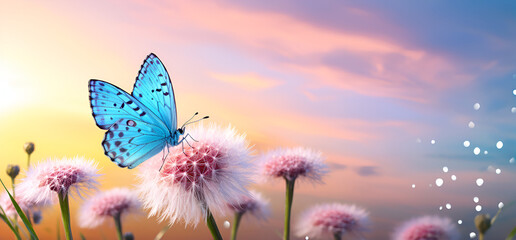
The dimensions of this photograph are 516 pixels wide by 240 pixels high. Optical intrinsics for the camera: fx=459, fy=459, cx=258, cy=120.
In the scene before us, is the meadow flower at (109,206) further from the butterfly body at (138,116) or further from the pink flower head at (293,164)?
the butterfly body at (138,116)

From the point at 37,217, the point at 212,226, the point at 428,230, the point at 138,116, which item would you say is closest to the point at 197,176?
the point at 212,226

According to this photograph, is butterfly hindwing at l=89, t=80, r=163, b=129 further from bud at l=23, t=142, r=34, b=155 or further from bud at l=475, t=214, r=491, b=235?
bud at l=475, t=214, r=491, b=235

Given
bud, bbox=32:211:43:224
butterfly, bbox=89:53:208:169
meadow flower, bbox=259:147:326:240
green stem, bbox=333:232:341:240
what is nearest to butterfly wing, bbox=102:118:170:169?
butterfly, bbox=89:53:208:169

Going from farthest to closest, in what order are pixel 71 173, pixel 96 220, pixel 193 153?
pixel 96 220
pixel 71 173
pixel 193 153

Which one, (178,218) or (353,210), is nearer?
(178,218)

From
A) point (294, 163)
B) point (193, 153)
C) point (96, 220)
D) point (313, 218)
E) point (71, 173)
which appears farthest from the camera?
point (96, 220)

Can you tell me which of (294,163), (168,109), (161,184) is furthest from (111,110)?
(294,163)

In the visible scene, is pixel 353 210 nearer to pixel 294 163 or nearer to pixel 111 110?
pixel 294 163
